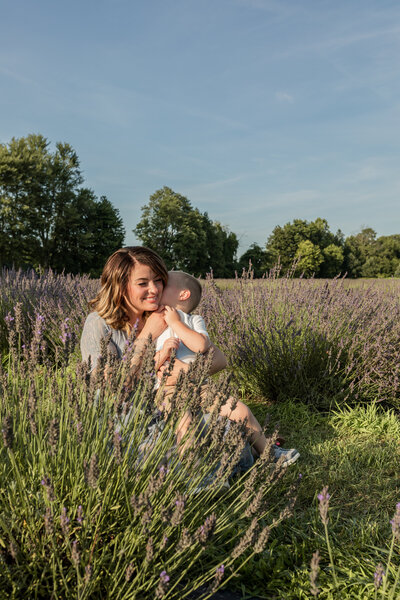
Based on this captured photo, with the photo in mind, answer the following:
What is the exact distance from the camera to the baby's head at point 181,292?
10.1 feet

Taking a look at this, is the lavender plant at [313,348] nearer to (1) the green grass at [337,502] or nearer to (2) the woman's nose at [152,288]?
(1) the green grass at [337,502]

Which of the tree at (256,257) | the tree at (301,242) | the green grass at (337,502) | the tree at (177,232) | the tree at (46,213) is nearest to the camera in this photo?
the green grass at (337,502)

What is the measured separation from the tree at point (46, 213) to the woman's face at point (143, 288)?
1121 inches

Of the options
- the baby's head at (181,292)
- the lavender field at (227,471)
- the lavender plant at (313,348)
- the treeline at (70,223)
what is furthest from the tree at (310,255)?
the baby's head at (181,292)

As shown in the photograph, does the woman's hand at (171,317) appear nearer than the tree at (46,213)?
Yes

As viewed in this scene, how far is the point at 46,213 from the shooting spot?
31344 millimetres

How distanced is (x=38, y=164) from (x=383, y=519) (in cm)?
3255

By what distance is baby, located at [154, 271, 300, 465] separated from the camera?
250 cm

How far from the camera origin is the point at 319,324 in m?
4.14

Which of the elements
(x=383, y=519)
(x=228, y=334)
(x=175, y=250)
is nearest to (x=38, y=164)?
(x=175, y=250)

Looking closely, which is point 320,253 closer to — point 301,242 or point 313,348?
point 301,242

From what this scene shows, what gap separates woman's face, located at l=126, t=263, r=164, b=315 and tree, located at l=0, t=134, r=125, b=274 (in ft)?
93.4

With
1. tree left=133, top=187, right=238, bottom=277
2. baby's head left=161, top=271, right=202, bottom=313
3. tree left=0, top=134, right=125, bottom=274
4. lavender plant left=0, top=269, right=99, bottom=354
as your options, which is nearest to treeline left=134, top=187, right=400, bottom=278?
tree left=133, top=187, right=238, bottom=277

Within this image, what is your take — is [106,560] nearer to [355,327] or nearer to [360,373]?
[360,373]
